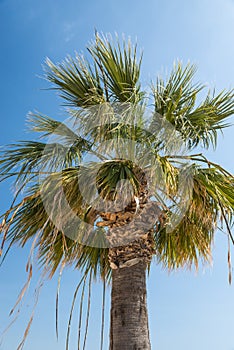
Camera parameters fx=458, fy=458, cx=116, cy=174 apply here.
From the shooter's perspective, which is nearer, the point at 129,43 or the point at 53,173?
the point at 53,173

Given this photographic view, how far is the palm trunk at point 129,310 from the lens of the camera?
17.0ft

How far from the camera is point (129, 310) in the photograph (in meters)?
5.28

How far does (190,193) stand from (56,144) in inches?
69.7

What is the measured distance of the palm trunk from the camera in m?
5.17

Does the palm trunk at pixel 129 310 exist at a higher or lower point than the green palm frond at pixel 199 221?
lower

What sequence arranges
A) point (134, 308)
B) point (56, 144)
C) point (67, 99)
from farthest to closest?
point (67, 99)
point (56, 144)
point (134, 308)

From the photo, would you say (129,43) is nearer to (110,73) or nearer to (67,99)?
(110,73)

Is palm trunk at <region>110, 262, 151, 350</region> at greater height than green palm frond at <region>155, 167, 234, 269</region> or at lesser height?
lesser

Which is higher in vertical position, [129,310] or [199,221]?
[199,221]

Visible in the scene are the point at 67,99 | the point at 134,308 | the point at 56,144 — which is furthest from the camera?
the point at 67,99

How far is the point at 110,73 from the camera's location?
19.4 ft

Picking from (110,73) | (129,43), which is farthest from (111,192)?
(129,43)

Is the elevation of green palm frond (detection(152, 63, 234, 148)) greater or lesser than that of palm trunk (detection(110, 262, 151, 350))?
greater

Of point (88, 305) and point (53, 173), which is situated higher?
point (53, 173)
